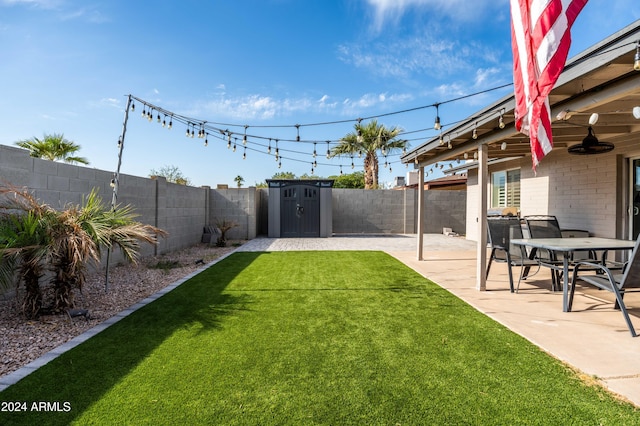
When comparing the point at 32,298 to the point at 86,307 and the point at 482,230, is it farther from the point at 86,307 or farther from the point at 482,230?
the point at 482,230

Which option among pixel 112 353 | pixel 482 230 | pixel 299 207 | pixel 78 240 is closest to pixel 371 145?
pixel 299 207

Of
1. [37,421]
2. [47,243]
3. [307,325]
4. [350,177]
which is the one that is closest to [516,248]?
[307,325]

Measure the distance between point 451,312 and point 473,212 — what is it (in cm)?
792

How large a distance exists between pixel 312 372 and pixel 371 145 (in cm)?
1519

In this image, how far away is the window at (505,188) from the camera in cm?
884

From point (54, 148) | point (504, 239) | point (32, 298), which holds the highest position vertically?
point (54, 148)

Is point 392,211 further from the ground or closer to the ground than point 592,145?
closer to the ground

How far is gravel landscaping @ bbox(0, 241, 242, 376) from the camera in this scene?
103 inches

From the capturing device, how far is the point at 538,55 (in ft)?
8.65

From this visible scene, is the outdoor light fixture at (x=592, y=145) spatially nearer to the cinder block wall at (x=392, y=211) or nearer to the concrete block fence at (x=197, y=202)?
the concrete block fence at (x=197, y=202)

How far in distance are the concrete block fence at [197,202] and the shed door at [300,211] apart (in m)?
1.13

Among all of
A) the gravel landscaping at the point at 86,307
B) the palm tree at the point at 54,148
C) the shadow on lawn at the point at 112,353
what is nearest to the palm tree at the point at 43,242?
the gravel landscaping at the point at 86,307

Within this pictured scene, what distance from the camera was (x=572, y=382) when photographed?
84.0 inches

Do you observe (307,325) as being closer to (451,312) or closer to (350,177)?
(451,312)
